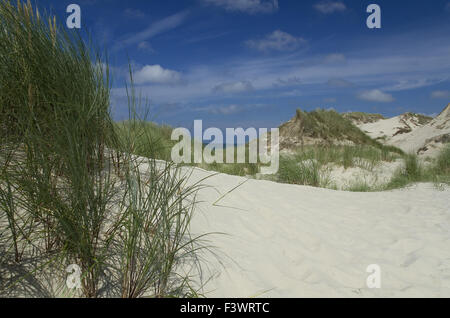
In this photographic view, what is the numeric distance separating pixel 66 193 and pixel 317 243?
232 cm

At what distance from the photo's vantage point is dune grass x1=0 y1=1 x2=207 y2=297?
71.7 inches

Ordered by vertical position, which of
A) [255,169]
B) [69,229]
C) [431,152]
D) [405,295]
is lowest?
[405,295]

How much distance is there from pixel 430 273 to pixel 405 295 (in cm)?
54

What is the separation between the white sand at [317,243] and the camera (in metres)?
2.35

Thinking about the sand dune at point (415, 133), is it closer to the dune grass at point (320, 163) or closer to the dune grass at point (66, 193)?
the dune grass at point (320, 163)

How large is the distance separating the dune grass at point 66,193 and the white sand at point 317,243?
467 mm

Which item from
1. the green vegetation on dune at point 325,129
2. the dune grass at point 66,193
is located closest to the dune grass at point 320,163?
the green vegetation on dune at point 325,129

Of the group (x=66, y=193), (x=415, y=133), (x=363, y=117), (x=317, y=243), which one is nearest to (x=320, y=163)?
(x=317, y=243)

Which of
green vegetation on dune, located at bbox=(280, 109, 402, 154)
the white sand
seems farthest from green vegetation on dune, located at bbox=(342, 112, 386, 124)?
the white sand

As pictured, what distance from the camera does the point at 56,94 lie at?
2480 millimetres

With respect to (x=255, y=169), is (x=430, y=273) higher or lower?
lower

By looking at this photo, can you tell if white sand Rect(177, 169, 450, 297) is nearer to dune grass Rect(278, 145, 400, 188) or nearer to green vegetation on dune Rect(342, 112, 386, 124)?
dune grass Rect(278, 145, 400, 188)
